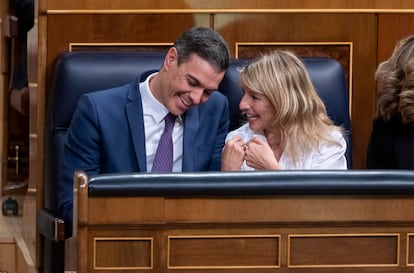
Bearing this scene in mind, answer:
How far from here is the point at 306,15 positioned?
9.95 ft

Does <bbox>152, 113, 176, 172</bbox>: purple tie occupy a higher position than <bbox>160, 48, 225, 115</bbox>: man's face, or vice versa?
<bbox>160, 48, 225, 115</bbox>: man's face

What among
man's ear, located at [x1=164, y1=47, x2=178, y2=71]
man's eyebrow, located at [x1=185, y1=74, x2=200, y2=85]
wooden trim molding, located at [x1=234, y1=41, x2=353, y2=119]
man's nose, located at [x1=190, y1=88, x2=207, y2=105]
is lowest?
man's nose, located at [x1=190, y1=88, x2=207, y2=105]

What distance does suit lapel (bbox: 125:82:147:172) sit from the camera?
266cm

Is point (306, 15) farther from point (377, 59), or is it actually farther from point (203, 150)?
point (203, 150)

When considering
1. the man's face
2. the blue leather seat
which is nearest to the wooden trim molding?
the blue leather seat

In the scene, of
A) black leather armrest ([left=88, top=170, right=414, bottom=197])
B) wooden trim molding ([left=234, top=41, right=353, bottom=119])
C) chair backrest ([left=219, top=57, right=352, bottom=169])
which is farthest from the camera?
wooden trim molding ([left=234, top=41, right=353, bottom=119])

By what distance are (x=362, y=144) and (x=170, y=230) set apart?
1.36 meters

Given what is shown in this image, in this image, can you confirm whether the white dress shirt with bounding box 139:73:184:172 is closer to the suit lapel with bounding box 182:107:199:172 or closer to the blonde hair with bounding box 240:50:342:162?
the suit lapel with bounding box 182:107:199:172

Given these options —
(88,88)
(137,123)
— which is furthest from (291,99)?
(88,88)

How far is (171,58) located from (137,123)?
181mm

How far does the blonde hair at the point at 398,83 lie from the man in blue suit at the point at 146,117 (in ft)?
1.46

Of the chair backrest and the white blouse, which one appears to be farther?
the chair backrest

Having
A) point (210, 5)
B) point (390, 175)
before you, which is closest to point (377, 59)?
point (210, 5)

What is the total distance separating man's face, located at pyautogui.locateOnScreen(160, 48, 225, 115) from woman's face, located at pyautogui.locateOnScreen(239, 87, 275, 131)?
9 cm
